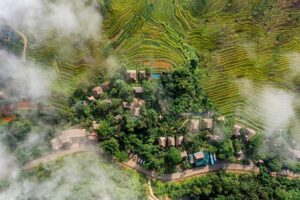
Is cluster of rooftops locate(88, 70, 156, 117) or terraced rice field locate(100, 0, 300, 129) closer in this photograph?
cluster of rooftops locate(88, 70, 156, 117)

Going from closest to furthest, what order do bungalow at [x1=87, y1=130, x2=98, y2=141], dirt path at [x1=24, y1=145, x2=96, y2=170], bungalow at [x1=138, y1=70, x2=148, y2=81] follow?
dirt path at [x1=24, y1=145, x2=96, y2=170] < bungalow at [x1=87, y1=130, x2=98, y2=141] < bungalow at [x1=138, y1=70, x2=148, y2=81]

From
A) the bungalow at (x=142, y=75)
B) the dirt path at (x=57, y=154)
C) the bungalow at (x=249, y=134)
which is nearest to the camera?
the dirt path at (x=57, y=154)

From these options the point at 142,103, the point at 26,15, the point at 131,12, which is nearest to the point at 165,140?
the point at 142,103

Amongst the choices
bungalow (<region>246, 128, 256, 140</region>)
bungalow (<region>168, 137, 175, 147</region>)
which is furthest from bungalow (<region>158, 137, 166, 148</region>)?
bungalow (<region>246, 128, 256, 140</region>)

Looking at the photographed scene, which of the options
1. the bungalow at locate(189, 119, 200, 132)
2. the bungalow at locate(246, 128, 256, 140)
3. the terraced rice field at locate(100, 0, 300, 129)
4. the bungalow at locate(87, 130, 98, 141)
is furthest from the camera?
the terraced rice field at locate(100, 0, 300, 129)

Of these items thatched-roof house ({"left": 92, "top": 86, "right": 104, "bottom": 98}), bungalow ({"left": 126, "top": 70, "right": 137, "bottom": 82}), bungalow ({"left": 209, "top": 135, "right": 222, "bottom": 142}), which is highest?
bungalow ({"left": 126, "top": 70, "right": 137, "bottom": 82})

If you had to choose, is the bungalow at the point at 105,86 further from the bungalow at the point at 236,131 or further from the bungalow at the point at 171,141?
the bungalow at the point at 236,131

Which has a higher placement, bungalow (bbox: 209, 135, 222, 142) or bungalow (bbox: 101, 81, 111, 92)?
bungalow (bbox: 101, 81, 111, 92)

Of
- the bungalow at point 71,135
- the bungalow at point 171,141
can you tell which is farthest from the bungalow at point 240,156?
the bungalow at point 71,135

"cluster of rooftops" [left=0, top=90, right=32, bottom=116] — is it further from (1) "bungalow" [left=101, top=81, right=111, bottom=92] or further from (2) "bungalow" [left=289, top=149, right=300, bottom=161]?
(2) "bungalow" [left=289, top=149, right=300, bottom=161]
